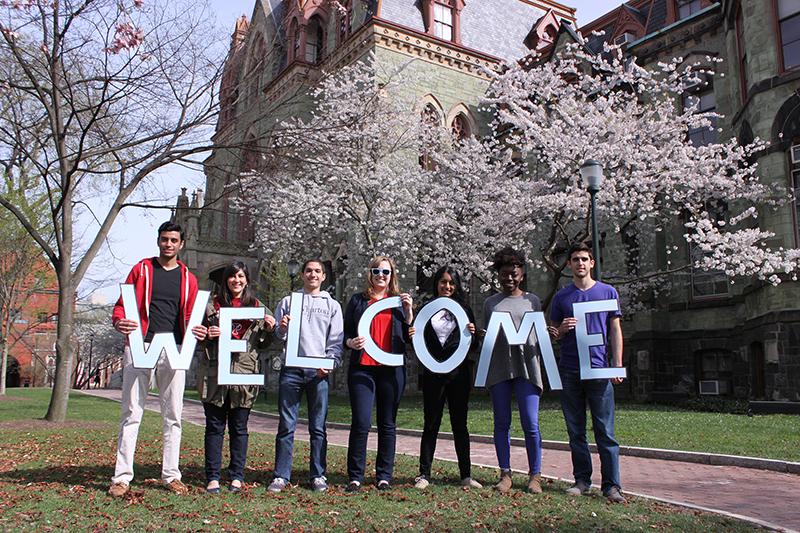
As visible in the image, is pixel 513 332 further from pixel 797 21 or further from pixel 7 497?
pixel 797 21

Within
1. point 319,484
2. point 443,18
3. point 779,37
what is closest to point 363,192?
point 779,37

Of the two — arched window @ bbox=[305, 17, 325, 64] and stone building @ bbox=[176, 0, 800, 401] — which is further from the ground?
arched window @ bbox=[305, 17, 325, 64]

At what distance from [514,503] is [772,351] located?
12700mm

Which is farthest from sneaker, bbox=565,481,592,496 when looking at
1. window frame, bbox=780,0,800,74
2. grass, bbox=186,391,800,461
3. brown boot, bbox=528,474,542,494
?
window frame, bbox=780,0,800,74

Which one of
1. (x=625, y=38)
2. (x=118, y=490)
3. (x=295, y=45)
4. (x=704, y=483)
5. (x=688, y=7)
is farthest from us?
(x=295, y=45)

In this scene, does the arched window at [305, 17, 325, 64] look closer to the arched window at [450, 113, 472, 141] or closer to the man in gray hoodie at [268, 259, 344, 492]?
the arched window at [450, 113, 472, 141]

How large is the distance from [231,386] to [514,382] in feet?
8.88

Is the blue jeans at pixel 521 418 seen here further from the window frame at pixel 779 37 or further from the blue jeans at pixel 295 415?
the window frame at pixel 779 37

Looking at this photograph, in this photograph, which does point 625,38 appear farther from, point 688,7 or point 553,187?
Answer: point 553,187

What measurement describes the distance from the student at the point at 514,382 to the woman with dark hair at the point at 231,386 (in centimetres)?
224

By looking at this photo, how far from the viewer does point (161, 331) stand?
19.9 feet

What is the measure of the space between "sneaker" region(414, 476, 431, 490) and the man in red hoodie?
2111 millimetres

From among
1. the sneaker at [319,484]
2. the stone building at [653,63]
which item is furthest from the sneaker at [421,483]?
the stone building at [653,63]

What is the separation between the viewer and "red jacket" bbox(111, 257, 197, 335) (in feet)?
19.9
